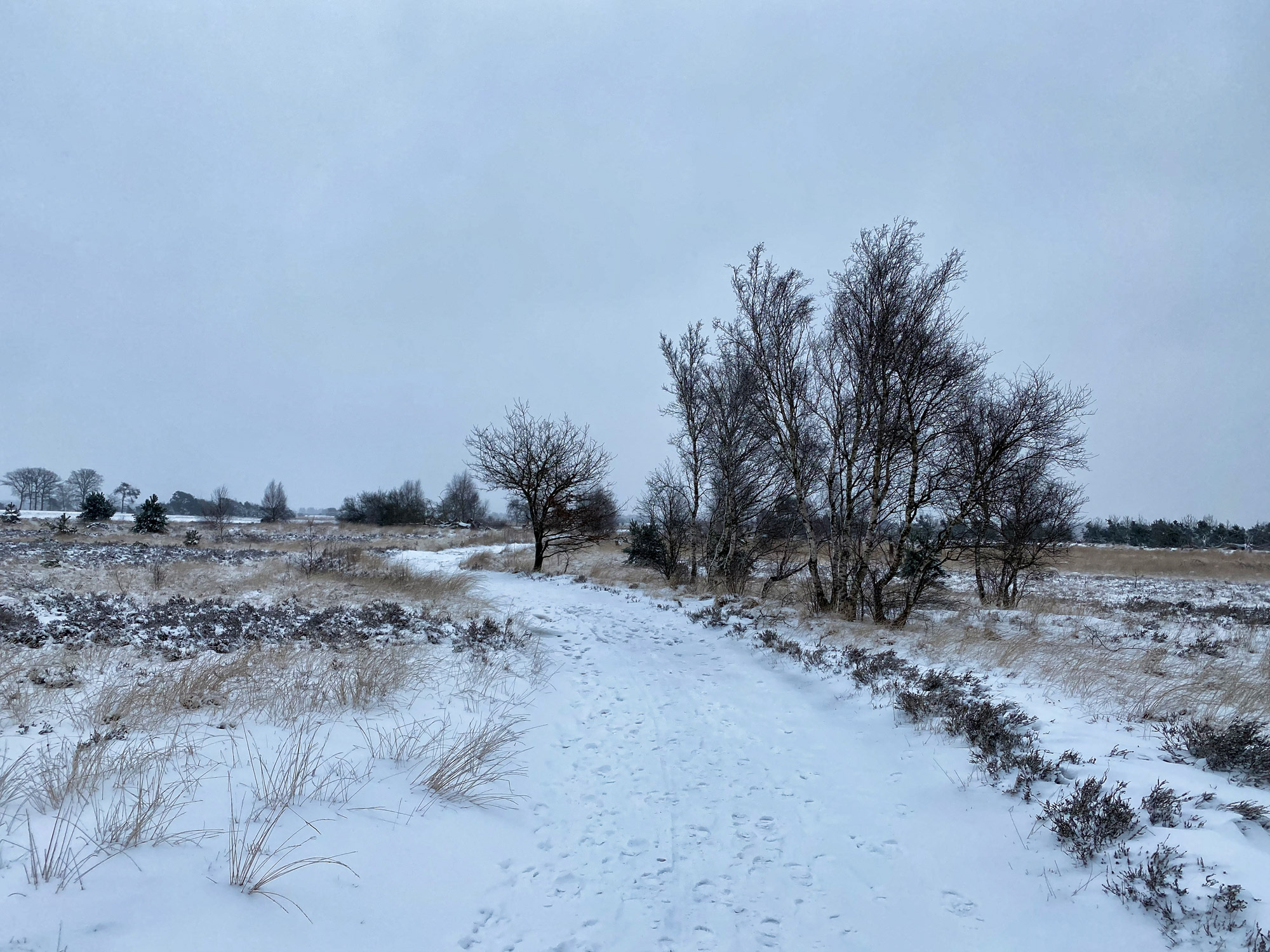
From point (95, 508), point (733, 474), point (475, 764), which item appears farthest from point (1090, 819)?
point (95, 508)

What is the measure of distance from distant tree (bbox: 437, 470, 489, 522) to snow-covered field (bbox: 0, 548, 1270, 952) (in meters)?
66.7

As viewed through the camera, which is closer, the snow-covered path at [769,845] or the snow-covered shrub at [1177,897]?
the snow-covered shrub at [1177,897]

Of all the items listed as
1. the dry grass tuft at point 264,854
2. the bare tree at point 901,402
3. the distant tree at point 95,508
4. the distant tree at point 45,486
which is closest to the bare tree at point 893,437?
the bare tree at point 901,402

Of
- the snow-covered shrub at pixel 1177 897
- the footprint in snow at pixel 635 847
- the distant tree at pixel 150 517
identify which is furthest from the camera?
the distant tree at pixel 150 517

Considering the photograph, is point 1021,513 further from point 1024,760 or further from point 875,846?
point 875,846

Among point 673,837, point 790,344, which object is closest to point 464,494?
point 790,344

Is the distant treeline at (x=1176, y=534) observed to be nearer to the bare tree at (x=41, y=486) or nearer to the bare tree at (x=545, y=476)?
the bare tree at (x=545, y=476)

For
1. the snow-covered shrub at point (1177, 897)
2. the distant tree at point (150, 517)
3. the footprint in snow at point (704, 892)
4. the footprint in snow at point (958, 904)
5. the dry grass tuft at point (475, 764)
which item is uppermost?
the distant tree at point (150, 517)

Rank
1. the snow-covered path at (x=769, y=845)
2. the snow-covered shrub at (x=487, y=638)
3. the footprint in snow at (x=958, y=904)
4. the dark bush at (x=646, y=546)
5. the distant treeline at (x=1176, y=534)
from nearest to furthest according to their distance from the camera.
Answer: the snow-covered path at (x=769, y=845) → the footprint in snow at (x=958, y=904) → the snow-covered shrub at (x=487, y=638) → the dark bush at (x=646, y=546) → the distant treeline at (x=1176, y=534)

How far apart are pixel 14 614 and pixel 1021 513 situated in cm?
2197

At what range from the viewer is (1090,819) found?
12.2ft

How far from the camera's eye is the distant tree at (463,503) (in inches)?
2813

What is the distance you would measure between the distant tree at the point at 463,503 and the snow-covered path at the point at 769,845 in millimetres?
66245

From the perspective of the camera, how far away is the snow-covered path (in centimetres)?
335
